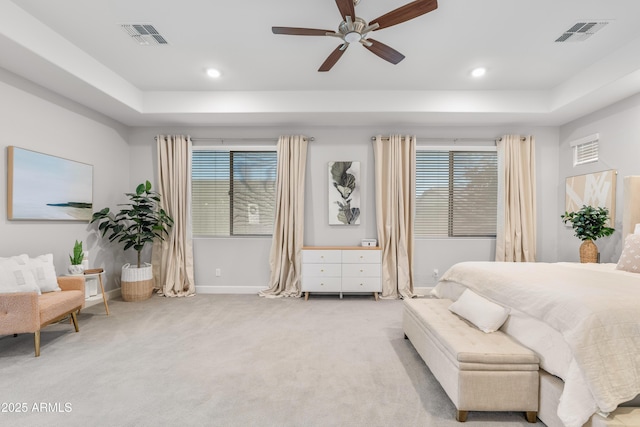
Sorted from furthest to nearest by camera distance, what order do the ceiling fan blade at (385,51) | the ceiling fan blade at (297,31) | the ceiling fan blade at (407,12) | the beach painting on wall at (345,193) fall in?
1. the beach painting on wall at (345,193)
2. the ceiling fan blade at (385,51)
3. the ceiling fan blade at (297,31)
4. the ceiling fan blade at (407,12)

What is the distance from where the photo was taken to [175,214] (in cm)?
476

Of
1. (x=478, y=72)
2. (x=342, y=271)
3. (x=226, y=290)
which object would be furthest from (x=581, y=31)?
(x=226, y=290)

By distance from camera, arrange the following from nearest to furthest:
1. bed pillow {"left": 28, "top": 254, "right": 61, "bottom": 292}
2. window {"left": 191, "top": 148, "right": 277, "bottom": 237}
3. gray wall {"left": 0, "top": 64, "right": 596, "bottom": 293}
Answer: bed pillow {"left": 28, "top": 254, "right": 61, "bottom": 292} → gray wall {"left": 0, "top": 64, "right": 596, "bottom": 293} → window {"left": 191, "top": 148, "right": 277, "bottom": 237}

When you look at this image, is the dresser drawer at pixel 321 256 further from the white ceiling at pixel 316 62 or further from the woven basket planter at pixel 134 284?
the woven basket planter at pixel 134 284

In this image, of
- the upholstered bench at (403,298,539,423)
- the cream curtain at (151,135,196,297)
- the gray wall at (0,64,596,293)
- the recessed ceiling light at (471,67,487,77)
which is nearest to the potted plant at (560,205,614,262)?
the gray wall at (0,64,596,293)

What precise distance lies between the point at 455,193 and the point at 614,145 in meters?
1.97

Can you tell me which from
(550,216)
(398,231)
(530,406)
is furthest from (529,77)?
(530,406)

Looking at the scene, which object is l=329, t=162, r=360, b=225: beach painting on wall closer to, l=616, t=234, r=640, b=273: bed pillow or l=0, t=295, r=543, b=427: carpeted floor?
l=0, t=295, r=543, b=427: carpeted floor

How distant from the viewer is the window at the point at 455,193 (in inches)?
194

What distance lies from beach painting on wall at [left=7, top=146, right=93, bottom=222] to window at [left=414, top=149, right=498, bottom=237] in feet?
15.9

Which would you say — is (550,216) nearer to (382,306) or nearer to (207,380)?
(382,306)

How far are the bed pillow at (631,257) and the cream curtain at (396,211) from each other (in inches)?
93.3

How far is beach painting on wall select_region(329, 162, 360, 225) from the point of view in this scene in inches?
191

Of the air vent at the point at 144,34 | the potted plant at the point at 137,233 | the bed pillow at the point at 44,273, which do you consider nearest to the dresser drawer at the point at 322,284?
the potted plant at the point at 137,233
